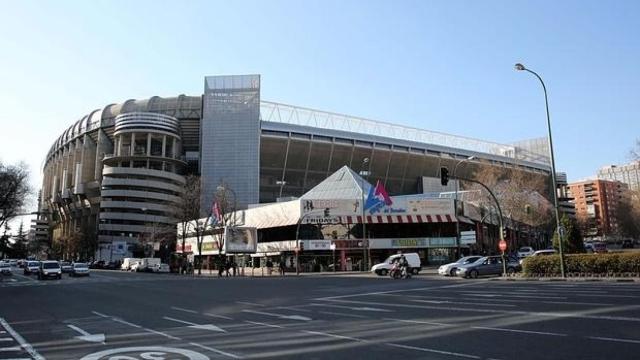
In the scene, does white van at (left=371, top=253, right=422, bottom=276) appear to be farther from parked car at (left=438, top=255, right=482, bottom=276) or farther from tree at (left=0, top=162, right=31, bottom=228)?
tree at (left=0, top=162, right=31, bottom=228)

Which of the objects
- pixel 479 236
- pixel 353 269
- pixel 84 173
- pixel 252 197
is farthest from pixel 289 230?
pixel 84 173

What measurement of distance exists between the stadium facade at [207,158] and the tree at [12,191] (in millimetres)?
32102

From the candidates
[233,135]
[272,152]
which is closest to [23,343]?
[233,135]

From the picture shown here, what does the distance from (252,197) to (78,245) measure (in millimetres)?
47502

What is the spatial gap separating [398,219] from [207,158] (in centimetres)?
6322

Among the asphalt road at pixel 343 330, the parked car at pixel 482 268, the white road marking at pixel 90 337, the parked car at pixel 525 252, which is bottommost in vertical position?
the white road marking at pixel 90 337

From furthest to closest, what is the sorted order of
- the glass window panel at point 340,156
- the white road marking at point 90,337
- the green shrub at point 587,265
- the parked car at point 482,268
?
the glass window panel at point 340,156, the parked car at point 482,268, the green shrub at point 587,265, the white road marking at point 90,337

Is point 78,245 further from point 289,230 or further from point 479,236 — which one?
point 479,236

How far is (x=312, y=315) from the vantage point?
49.0 ft

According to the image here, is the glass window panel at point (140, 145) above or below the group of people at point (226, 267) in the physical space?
above

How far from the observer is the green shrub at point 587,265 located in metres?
27.7

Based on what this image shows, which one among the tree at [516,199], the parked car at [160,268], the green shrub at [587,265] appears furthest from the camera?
the parked car at [160,268]

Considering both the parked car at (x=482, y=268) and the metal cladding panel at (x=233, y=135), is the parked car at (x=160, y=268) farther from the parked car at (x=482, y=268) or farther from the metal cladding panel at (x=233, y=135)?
the parked car at (x=482, y=268)

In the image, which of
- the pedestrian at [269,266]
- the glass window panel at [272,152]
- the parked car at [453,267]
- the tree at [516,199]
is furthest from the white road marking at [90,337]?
the glass window panel at [272,152]
